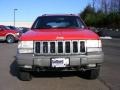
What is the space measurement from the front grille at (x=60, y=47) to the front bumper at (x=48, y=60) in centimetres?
14

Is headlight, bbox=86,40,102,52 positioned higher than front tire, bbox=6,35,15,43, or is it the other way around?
headlight, bbox=86,40,102,52

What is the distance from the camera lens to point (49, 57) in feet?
29.0

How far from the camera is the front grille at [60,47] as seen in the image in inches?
353

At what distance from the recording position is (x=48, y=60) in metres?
8.83

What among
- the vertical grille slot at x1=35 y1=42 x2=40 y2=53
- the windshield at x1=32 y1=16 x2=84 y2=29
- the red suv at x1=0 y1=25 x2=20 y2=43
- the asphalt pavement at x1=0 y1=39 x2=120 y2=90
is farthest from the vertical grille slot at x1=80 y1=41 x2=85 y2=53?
the red suv at x1=0 y1=25 x2=20 y2=43

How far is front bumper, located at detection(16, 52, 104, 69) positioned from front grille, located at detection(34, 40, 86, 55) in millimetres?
145

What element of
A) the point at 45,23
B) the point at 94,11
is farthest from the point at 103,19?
the point at 45,23

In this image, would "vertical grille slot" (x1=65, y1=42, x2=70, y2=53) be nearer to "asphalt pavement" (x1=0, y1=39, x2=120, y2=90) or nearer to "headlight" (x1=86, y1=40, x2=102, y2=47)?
"headlight" (x1=86, y1=40, x2=102, y2=47)

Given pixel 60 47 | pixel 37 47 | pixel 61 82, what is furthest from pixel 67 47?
pixel 61 82

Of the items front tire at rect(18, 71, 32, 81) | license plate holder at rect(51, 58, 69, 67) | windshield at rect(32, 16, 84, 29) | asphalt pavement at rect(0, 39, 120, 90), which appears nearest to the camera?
asphalt pavement at rect(0, 39, 120, 90)

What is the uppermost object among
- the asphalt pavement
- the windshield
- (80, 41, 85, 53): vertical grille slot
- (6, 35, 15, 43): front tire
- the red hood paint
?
→ the windshield

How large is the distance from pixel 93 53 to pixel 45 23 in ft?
7.43

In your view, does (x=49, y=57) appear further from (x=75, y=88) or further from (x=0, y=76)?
(x=0, y=76)

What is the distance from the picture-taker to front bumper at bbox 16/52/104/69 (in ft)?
29.0
